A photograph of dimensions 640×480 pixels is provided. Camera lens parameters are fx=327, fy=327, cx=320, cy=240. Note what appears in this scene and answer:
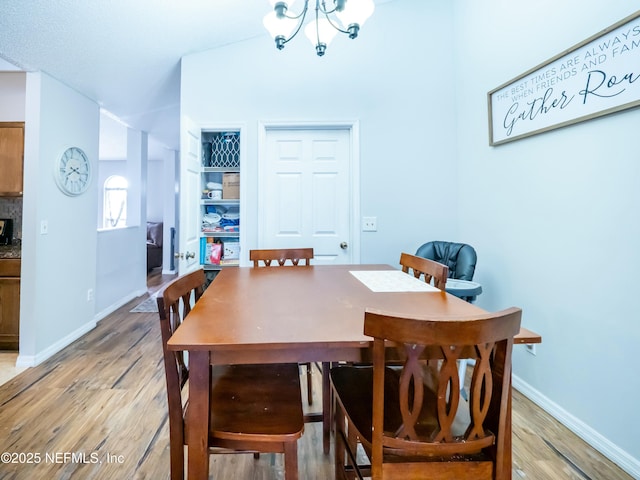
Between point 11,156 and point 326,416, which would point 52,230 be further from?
point 326,416

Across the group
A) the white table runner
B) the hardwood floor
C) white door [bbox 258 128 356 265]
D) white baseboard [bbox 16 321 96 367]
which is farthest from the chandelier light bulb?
white baseboard [bbox 16 321 96 367]

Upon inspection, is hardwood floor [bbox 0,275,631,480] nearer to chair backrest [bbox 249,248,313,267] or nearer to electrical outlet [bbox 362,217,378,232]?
chair backrest [bbox 249,248,313,267]

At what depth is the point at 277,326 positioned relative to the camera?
3.36 ft

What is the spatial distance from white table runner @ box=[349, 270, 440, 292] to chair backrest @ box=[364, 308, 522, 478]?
22.9 inches

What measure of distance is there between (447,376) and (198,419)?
719 mm

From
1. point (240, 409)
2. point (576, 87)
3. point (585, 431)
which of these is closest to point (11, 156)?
point (240, 409)

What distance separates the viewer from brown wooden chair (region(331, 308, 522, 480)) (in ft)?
2.60

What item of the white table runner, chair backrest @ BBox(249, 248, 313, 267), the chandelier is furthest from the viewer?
chair backrest @ BBox(249, 248, 313, 267)

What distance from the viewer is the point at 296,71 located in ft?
10.1

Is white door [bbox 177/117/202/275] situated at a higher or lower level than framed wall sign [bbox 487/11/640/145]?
lower

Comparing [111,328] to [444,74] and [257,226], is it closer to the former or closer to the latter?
[257,226]

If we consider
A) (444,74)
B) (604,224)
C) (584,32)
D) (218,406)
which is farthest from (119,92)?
(604,224)

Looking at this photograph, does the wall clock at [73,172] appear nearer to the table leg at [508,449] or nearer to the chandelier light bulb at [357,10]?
the chandelier light bulb at [357,10]

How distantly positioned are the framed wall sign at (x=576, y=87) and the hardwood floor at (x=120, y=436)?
1.76 metres
